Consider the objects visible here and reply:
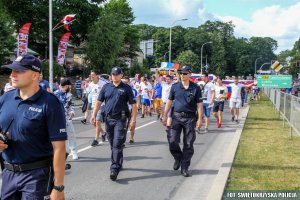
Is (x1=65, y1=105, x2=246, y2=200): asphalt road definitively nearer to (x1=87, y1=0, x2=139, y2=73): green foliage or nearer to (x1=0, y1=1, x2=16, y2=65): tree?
(x1=0, y1=1, x2=16, y2=65): tree

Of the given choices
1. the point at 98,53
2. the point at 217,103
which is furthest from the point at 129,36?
the point at 217,103

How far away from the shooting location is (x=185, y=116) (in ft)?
25.7

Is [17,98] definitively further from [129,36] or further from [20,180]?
[129,36]

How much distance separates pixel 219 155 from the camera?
32.3ft

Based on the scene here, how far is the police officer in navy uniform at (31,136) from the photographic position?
3406mm

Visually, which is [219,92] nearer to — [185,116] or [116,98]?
[185,116]

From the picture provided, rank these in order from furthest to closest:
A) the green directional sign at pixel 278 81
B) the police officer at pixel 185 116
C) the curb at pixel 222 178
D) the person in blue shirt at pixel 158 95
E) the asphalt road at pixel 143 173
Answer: the green directional sign at pixel 278 81
the person in blue shirt at pixel 158 95
the police officer at pixel 185 116
the asphalt road at pixel 143 173
the curb at pixel 222 178

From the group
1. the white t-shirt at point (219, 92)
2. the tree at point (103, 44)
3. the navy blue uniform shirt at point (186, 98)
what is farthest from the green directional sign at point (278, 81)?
the tree at point (103, 44)

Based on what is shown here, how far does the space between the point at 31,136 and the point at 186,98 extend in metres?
4.69

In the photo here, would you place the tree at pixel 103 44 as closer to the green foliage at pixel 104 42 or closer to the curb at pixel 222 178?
the green foliage at pixel 104 42

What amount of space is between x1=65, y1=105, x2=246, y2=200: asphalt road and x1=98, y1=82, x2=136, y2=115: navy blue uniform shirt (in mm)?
1094

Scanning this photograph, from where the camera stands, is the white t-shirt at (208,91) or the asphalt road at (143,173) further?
the white t-shirt at (208,91)

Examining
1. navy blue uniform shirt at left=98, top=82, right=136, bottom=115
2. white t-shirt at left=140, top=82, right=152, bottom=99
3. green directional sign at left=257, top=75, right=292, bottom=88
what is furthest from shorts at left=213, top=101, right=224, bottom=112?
navy blue uniform shirt at left=98, top=82, right=136, bottom=115

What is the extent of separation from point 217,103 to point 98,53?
31.0 metres
